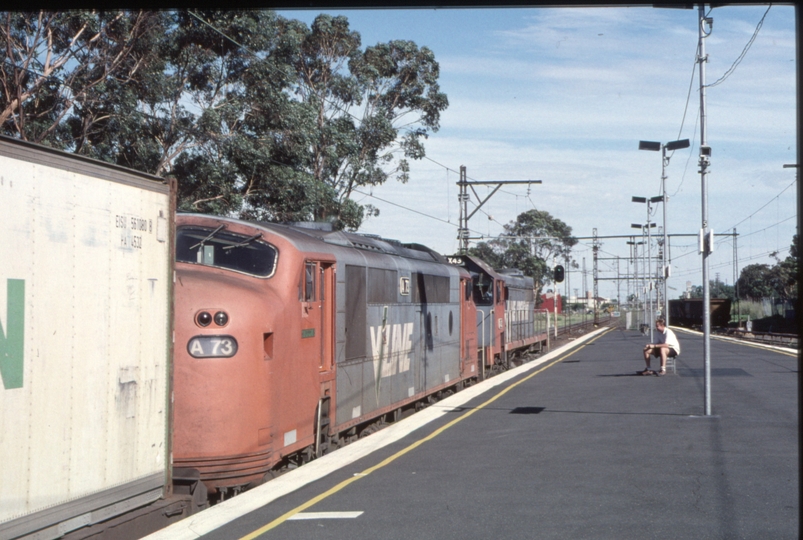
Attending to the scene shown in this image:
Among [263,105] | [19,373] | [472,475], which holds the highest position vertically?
[263,105]

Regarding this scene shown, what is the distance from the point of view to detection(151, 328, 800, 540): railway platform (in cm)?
735

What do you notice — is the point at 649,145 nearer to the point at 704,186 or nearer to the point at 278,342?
the point at 704,186

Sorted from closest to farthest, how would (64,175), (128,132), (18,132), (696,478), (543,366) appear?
(64,175) < (696,478) < (18,132) < (128,132) < (543,366)

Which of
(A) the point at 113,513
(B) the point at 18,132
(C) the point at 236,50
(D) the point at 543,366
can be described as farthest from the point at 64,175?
(D) the point at 543,366

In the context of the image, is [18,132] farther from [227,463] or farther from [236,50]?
[227,463]

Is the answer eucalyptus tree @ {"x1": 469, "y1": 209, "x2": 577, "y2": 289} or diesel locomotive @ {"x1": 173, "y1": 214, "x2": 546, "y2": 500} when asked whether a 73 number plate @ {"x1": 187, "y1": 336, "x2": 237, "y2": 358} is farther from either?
eucalyptus tree @ {"x1": 469, "y1": 209, "x2": 577, "y2": 289}

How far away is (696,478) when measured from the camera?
915cm

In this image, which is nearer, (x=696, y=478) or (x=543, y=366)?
(x=696, y=478)

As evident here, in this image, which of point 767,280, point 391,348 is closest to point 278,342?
point 391,348

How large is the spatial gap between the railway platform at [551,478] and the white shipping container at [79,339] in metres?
1.06

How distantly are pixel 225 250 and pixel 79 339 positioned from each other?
3.43 m

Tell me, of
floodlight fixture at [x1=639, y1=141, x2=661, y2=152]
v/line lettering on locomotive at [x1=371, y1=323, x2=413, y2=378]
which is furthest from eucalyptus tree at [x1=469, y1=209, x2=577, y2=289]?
v/line lettering on locomotive at [x1=371, y1=323, x2=413, y2=378]

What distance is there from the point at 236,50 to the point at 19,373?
20861 mm

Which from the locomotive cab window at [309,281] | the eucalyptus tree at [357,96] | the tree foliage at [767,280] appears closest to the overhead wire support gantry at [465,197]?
the eucalyptus tree at [357,96]
